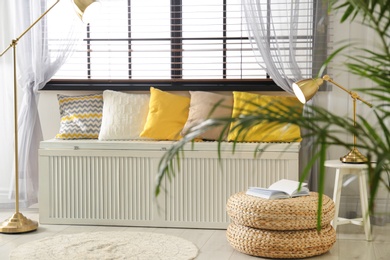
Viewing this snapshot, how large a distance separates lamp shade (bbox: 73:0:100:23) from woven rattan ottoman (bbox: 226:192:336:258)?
61.9 inches

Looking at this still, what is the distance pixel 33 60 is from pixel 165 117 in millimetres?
1116

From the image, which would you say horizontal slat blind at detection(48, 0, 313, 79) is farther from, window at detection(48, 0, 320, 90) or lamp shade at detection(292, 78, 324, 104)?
lamp shade at detection(292, 78, 324, 104)

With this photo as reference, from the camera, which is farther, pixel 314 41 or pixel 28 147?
pixel 28 147

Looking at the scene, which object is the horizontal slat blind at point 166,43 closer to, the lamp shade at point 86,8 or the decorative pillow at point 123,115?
the decorative pillow at point 123,115

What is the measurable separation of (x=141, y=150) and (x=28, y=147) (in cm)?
98

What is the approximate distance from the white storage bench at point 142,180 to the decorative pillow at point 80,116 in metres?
0.17

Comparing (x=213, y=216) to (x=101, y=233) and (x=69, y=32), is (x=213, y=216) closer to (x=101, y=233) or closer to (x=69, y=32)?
(x=101, y=233)

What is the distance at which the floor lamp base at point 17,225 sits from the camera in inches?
173

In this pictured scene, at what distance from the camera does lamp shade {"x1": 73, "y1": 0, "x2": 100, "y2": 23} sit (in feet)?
14.4

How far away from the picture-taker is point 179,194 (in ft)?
15.0

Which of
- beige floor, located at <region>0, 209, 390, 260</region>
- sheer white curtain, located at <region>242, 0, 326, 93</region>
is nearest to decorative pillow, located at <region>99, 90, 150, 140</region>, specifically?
beige floor, located at <region>0, 209, 390, 260</region>

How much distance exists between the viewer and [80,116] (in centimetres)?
488

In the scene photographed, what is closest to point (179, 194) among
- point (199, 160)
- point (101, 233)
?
point (199, 160)

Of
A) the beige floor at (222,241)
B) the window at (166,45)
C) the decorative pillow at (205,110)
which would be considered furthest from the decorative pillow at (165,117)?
the beige floor at (222,241)
